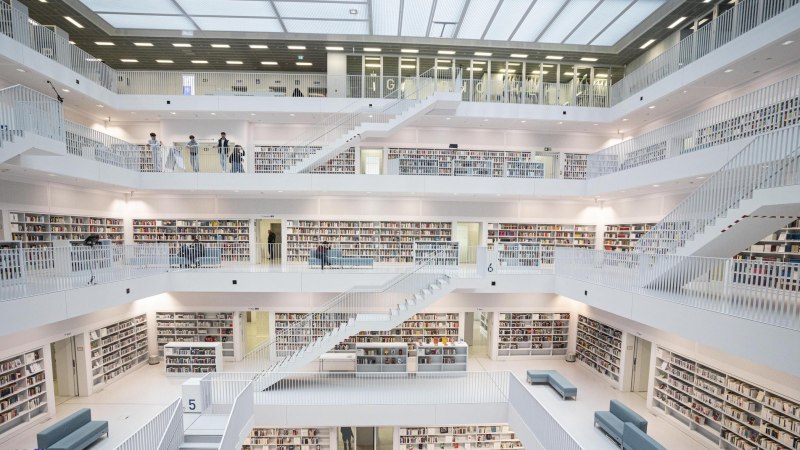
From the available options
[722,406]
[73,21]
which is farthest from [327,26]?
[722,406]

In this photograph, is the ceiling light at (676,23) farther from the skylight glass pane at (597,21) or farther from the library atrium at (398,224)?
the skylight glass pane at (597,21)

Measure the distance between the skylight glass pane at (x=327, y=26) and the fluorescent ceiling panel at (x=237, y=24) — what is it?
18.2 inches

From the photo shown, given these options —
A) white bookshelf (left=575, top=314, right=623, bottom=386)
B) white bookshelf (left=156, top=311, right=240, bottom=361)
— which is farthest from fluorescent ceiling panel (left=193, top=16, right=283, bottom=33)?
white bookshelf (left=575, top=314, right=623, bottom=386)

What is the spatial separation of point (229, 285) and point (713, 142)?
13.2 metres

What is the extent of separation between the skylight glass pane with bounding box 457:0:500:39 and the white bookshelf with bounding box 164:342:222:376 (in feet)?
42.2

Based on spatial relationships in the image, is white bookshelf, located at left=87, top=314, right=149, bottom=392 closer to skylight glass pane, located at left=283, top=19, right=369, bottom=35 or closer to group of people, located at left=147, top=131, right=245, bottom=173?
group of people, located at left=147, top=131, right=245, bottom=173

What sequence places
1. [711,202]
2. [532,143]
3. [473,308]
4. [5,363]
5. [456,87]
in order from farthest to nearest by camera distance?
[532,143] → [473,308] → [456,87] → [5,363] → [711,202]

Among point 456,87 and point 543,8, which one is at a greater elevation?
point 543,8

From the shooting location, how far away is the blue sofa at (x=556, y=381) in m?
9.80

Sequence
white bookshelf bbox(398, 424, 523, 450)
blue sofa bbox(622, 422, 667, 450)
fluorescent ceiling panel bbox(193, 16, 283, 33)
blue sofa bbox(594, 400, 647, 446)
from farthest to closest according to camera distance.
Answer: fluorescent ceiling panel bbox(193, 16, 283, 33) → white bookshelf bbox(398, 424, 523, 450) → blue sofa bbox(594, 400, 647, 446) → blue sofa bbox(622, 422, 667, 450)

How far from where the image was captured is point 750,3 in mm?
8477

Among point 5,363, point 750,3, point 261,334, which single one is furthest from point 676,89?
point 5,363

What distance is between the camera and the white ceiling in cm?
1058

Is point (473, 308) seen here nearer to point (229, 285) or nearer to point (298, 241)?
point (298, 241)
